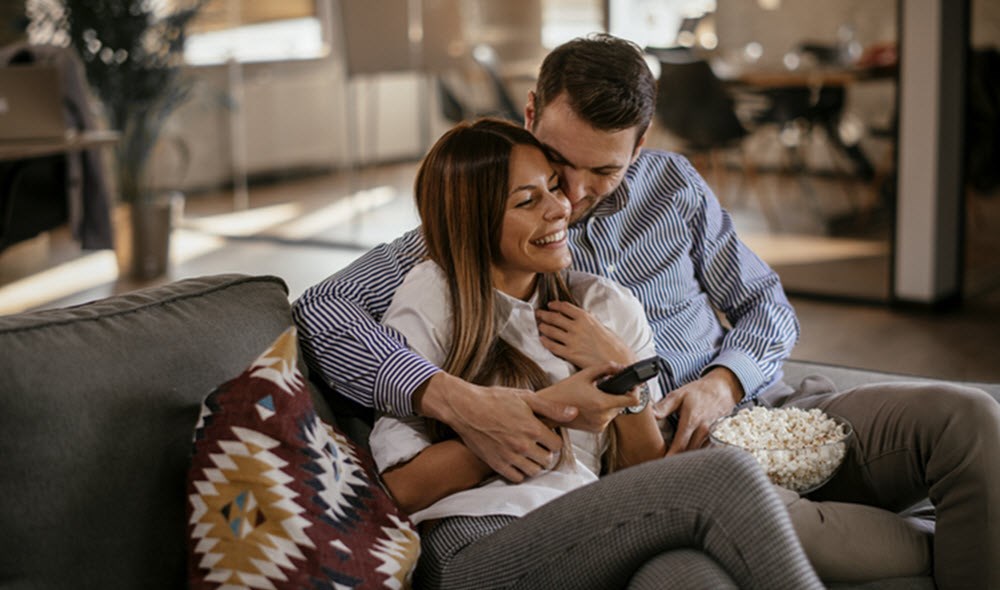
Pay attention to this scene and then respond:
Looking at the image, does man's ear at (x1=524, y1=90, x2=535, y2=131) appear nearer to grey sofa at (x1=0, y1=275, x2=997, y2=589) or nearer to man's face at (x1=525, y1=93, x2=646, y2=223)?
man's face at (x1=525, y1=93, x2=646, y2=223)

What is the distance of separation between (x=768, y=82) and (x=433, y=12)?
5.82 ft

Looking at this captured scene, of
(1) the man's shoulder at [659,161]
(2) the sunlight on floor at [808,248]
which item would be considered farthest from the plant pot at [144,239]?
(1) the man's shoulder at [659,161]

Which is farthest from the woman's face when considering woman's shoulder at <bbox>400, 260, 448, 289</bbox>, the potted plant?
the potted plant

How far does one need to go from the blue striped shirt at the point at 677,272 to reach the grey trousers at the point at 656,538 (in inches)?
19.7

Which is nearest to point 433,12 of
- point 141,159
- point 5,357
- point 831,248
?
point 141,159

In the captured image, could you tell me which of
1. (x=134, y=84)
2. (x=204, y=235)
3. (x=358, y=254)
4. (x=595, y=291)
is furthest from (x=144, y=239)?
(x=595, y=291)

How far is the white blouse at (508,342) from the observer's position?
5.46 ft

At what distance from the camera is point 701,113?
5.22 m

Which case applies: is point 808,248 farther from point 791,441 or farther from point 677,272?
point 791,441

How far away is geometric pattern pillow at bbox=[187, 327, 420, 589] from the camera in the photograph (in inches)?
54.1

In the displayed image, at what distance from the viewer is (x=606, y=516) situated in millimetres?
1468

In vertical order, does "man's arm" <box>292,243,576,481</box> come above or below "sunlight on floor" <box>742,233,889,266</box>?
above

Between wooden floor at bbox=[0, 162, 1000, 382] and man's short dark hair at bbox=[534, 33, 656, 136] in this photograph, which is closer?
man's short dark hair at bbox=[534, 33, 656, 136]

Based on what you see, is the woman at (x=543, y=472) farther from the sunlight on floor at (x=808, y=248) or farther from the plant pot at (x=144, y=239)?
the plant pot at (x=144, y=239)
